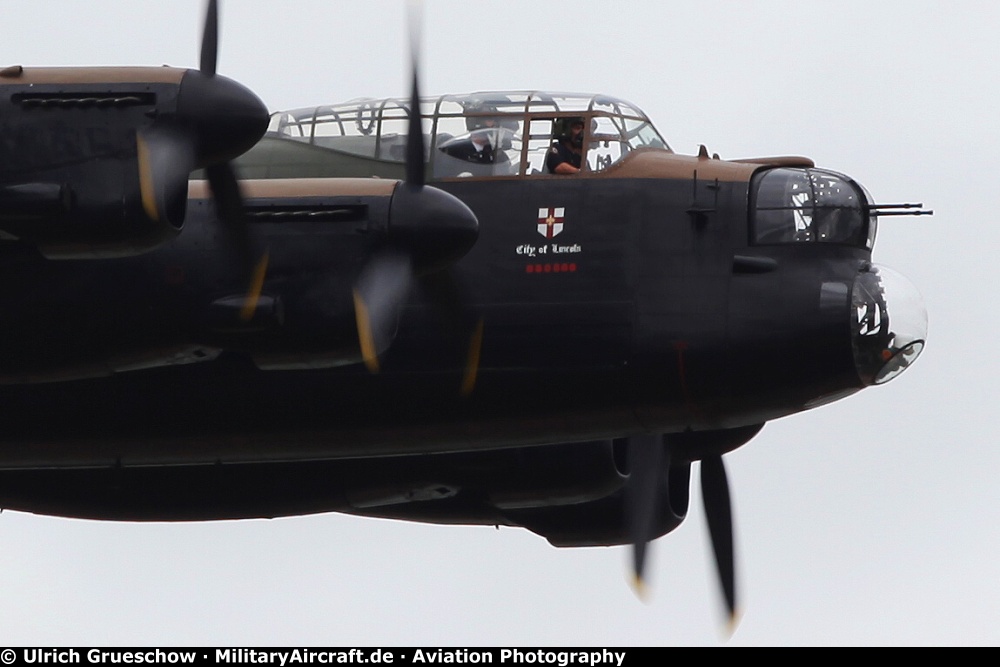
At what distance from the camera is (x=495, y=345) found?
28.2m

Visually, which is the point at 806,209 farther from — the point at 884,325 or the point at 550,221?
the point at 550,221

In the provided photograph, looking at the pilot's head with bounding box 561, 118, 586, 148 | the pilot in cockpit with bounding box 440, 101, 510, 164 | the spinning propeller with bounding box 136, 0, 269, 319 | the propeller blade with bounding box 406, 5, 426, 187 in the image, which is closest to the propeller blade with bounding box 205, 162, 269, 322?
the spinning propeller with bounding box 136, 0, 269, 319

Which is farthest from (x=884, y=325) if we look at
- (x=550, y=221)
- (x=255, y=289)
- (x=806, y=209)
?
(x=255, y=289)

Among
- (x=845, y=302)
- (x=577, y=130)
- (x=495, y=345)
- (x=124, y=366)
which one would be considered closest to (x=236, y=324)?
(x=124, y=366)

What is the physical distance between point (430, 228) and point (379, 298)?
3.16 ft

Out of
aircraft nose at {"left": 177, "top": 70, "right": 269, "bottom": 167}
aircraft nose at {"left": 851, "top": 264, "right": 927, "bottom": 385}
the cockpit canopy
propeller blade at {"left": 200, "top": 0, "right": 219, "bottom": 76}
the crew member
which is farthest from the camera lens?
the cockpit canopy

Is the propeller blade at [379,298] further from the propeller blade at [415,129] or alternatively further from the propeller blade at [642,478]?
the propeller blade at [642,478]

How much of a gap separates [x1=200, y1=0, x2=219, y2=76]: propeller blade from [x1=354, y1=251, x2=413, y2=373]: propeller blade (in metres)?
2.79

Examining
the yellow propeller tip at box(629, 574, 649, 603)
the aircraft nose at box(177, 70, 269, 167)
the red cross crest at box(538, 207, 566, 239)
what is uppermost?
the aircraft nose at box(177, 70, 269, 167)

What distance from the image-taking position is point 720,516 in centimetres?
3303

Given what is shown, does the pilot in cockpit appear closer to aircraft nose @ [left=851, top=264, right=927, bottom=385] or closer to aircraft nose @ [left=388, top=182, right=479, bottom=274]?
aircraft nose @ [left=388, top=182, right=479, bottom=274]

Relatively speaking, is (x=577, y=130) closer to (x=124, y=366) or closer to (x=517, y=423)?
(x=517, y=423)

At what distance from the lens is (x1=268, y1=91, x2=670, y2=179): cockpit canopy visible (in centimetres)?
2886
